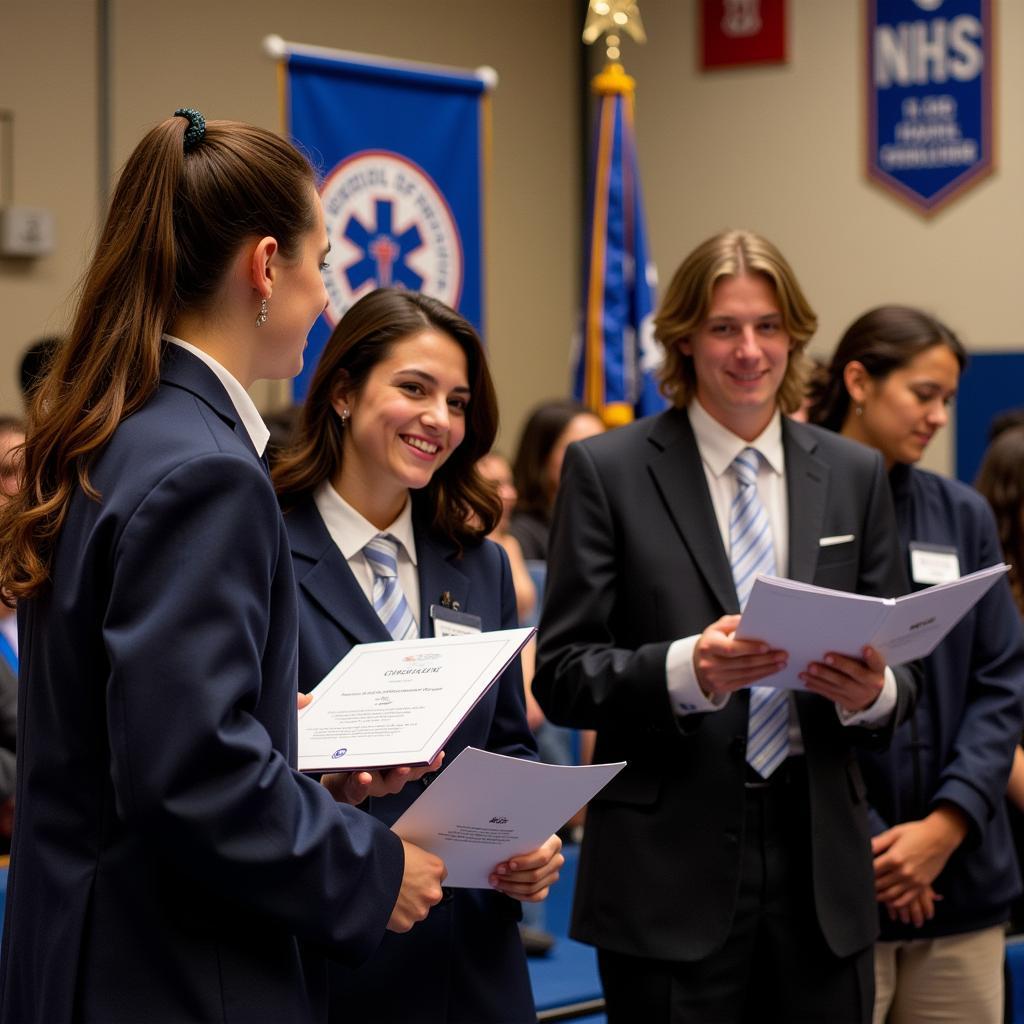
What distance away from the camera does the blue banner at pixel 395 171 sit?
16.3 ft

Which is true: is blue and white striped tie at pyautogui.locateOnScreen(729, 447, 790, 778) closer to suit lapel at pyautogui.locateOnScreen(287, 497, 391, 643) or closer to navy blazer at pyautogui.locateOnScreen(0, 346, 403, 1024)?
suit lapel at pyautogui.locateOnScreen(287, 497, 391, 643)

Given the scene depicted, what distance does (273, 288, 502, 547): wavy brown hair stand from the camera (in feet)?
7.45

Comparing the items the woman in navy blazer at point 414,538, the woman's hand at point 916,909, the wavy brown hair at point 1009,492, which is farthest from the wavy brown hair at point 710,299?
the wavy brown hair at point 1009,492

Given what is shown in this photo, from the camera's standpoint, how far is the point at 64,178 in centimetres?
647

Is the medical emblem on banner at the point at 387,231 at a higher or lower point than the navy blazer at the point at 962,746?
higher

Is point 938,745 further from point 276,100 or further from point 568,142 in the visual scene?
point 568,142

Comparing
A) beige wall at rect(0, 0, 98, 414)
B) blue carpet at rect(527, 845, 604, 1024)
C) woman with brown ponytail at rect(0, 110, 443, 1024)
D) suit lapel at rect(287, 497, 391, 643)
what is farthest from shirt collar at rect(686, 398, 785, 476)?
beige wall at rect(0, 0, 98, 414)

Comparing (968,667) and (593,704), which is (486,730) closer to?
A: (593,704)

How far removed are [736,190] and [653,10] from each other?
1135 millimetres

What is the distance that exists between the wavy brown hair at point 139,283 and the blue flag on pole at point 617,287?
13.5 feet

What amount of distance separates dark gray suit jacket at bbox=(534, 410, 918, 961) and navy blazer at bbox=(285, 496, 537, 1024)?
202 millimetres

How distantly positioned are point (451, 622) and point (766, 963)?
0.74 metres

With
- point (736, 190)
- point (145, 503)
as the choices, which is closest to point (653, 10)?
point (736, 190)

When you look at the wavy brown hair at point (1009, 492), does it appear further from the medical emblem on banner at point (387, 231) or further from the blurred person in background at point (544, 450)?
the medical emblem on banner at point (387, 231)
